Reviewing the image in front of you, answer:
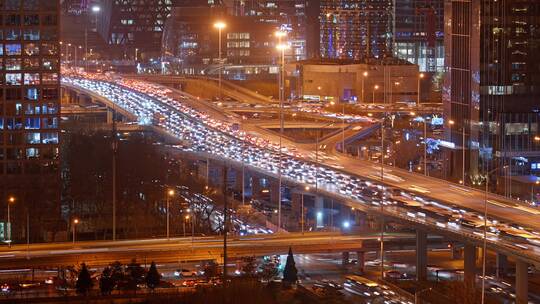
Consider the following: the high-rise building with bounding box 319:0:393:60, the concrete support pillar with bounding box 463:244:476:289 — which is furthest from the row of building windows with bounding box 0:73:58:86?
the high-rise building with bounding box 319:0:393:60

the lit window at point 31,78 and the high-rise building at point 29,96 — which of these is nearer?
the high-rise building at point 29,96

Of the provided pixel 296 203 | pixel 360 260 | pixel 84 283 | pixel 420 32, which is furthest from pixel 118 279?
pixel 420 32

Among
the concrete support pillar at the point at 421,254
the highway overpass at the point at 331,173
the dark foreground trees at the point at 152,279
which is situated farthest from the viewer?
the concrete support pillar at the point at 421,254

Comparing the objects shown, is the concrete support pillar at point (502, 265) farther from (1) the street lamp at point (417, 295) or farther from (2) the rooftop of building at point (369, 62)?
(2) the rooftop of building at point (369, 62)

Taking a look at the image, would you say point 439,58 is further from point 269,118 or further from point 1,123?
point 1,123

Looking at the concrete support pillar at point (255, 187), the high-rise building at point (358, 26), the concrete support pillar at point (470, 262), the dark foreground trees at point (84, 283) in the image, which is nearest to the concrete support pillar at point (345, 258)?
the concrete support pillar at point (470, 262)

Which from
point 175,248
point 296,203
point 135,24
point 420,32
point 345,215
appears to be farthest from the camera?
point 135,24

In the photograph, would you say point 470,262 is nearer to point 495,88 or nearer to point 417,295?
point 417,295

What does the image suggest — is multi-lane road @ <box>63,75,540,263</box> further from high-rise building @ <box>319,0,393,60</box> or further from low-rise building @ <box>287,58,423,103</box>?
high-rise building @ <box>319,0,393,60</box>
